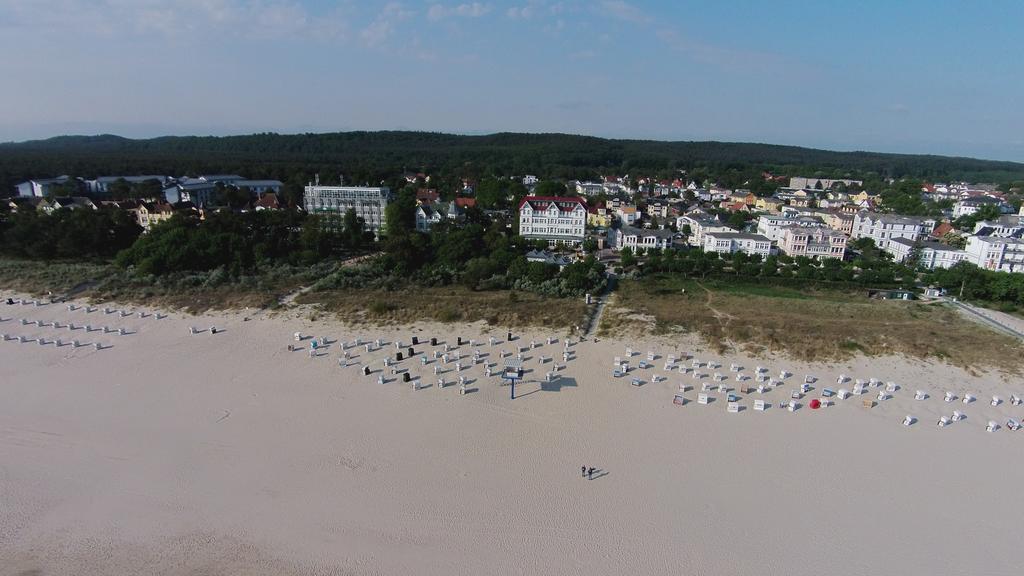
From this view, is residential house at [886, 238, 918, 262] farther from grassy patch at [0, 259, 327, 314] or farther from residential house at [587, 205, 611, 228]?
grassy patch at [0, 259, 327, 314]

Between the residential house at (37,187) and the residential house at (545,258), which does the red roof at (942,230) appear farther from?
the residential house at (37,187)

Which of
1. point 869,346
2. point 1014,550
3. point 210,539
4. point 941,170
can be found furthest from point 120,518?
point 941,170

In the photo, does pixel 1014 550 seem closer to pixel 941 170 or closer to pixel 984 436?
pixel 984 436

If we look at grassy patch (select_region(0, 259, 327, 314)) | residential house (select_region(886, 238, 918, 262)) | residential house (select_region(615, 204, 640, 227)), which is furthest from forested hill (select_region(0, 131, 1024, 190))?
residential house (select_region(886, 238, 918, 262))

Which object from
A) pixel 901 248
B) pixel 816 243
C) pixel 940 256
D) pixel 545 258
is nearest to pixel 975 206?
pixel 901 248

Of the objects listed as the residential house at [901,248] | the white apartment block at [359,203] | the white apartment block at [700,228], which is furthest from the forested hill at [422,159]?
the residential house at [901,248]

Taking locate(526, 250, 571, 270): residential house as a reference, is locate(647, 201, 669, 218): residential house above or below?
above

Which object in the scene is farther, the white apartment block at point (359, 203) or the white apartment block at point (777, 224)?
the white apartment block at point (359, 203)
